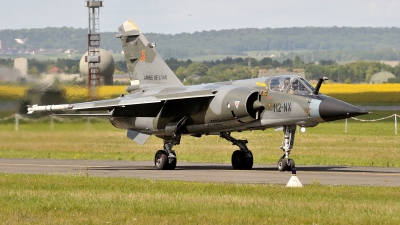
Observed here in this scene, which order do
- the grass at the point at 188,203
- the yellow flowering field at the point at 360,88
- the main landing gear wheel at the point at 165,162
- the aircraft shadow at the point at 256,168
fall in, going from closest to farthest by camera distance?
the grass at the point at 188,203 < the aircraft shadow at the point at 256,168 < the main landing gear wheel at the point at 165,162 < the yellow flowering field at the point at 360,88

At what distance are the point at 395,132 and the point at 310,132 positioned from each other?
5.01 m

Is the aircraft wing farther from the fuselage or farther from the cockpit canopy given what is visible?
the cockpit canopy

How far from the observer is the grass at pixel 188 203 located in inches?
473

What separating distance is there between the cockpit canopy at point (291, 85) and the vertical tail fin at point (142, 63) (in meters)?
4.92

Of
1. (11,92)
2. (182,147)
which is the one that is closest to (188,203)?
(11,92)

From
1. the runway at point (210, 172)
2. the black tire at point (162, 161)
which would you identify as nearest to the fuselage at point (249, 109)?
the black tire at point (162, 161)

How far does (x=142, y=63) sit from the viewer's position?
26422 mm

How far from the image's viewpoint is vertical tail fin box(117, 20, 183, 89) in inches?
1030

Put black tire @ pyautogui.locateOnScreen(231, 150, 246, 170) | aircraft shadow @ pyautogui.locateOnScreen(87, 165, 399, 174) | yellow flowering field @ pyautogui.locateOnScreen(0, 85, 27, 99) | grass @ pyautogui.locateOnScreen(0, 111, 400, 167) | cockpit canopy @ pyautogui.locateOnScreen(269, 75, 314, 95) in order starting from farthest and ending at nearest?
yellow flowering field @ pyautogui.locateOnScreen(0, 85, 27, 99) < grass @ pyautogui.locateOnScreen(0, 111, 400, 167) < black tire @ pyautogui.locateOnScreen(231, 150, 246, 170) < aircraft shadow @ pyautogui.locateOnScreen(87, 165, 399, 174) < cockpit canopy @ pyautogui.locateOnScreen(269, 75, 314, 95)

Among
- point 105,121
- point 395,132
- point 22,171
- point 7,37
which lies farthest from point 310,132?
point 7,37

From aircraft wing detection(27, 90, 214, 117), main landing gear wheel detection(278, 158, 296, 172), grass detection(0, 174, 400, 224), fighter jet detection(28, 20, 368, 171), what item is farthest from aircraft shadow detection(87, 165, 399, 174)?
grass detection(0, 174, 400, 224)

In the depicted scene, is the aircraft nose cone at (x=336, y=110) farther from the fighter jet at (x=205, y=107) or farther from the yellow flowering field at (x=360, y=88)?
the yellow flowering field at (x=360, y=88)

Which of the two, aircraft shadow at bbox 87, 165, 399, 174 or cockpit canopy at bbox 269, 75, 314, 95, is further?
aircraft shadow at bbox 87, 165, 399, 174

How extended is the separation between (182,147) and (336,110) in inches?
557
